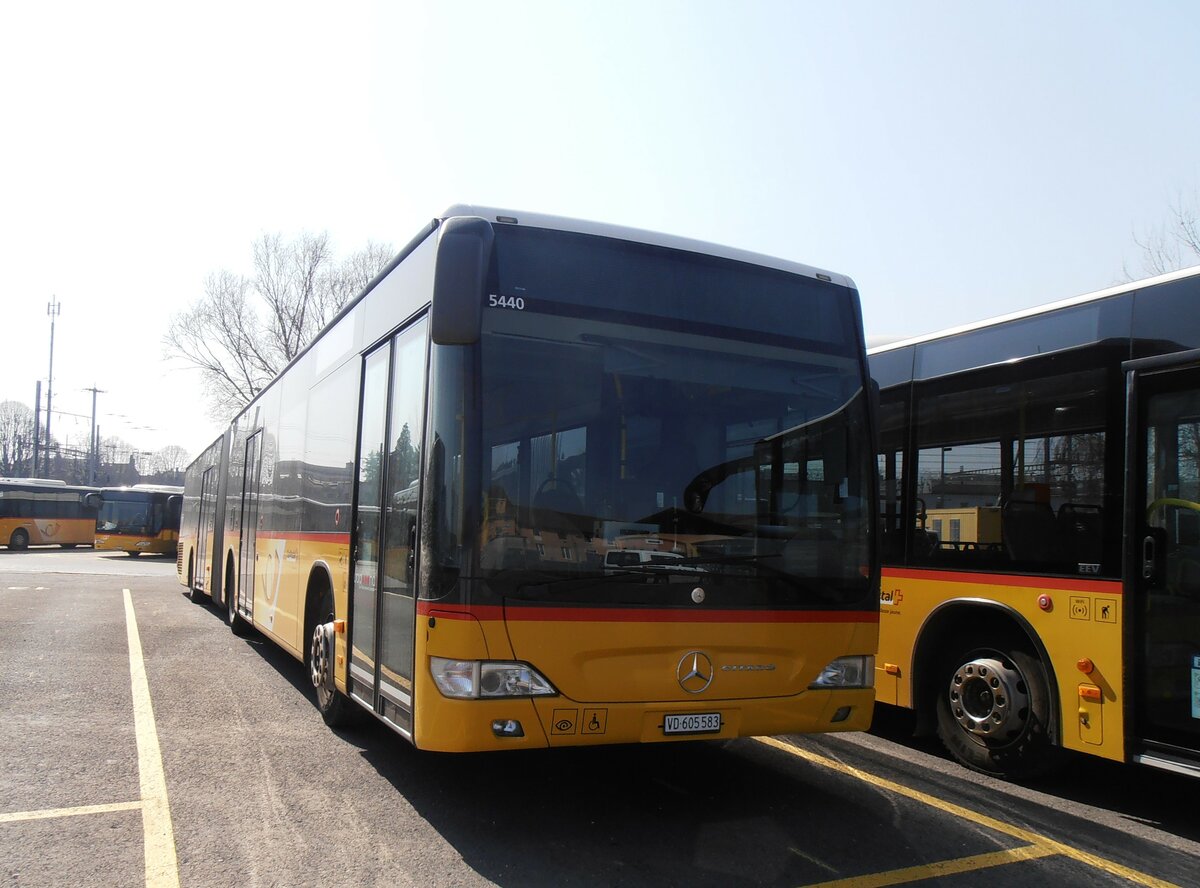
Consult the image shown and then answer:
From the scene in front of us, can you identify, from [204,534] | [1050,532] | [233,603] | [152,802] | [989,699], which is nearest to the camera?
[152,802]

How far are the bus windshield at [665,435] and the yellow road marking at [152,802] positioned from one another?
191 centimetres

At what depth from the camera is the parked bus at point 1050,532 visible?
542cm

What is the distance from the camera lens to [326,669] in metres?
7.23

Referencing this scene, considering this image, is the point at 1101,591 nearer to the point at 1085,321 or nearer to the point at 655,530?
the point at 1085,321

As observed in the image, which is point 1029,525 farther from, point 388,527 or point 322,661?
point 322,661

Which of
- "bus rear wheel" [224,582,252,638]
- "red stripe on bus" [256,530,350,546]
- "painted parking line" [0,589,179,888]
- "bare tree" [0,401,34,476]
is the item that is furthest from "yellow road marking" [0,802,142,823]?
"bare tree" [0,401,34,476]

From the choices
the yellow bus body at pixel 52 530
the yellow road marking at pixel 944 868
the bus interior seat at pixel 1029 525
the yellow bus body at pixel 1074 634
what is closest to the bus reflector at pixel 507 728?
the yellow road marking at pixel 944 868

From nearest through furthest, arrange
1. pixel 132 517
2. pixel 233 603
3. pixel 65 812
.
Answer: pixel 65 812, pixel 233 603, pixel 132 517

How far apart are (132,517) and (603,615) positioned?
40263mm

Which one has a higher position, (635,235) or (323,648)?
(635,235)

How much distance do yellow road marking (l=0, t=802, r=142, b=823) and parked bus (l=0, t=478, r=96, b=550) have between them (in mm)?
43196

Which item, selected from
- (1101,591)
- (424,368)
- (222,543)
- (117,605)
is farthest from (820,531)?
(117,605)

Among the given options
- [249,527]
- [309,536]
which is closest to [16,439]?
[249,527]

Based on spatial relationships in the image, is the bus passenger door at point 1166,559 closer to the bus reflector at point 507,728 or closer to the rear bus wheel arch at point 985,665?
the rear bus wheel arch at point 985,665
